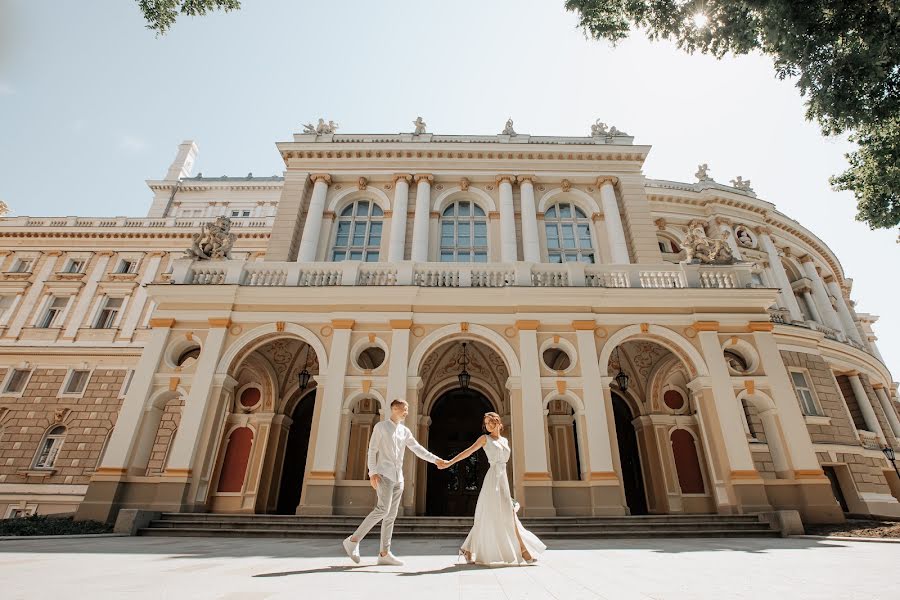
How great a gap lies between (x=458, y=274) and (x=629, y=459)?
32.5ft

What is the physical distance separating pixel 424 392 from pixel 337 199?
9.83 m

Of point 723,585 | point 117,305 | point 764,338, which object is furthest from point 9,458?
point 764,338

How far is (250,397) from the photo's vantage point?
16875mm

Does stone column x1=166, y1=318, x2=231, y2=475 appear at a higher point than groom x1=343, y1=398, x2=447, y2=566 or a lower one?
higher

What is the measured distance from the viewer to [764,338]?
13.8 meters

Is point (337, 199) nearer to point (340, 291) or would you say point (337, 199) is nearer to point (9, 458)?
point (340, 291)

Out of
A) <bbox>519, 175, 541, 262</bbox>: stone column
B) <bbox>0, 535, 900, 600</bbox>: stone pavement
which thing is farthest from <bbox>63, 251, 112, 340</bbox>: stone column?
<bbox>519, 175, 541, 262</bbox>: stone column

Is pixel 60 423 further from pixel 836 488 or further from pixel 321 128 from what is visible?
pixel 836 488

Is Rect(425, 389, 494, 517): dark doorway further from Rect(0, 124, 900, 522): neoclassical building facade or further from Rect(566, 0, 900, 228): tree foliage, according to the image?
Rect(566, 0, 900, 228): tree foliage

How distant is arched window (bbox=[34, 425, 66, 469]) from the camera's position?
22.0 metres

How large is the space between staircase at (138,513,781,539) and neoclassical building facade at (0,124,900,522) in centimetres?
81

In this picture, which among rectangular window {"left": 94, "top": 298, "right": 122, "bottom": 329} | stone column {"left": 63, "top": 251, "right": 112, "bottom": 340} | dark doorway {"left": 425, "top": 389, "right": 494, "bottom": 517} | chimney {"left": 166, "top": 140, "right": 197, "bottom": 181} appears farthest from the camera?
chimney {"left": 166, "top": 140, "right": 197, "bottom": 181}

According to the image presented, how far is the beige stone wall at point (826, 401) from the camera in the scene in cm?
1947

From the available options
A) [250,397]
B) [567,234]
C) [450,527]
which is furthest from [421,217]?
[450,527]
